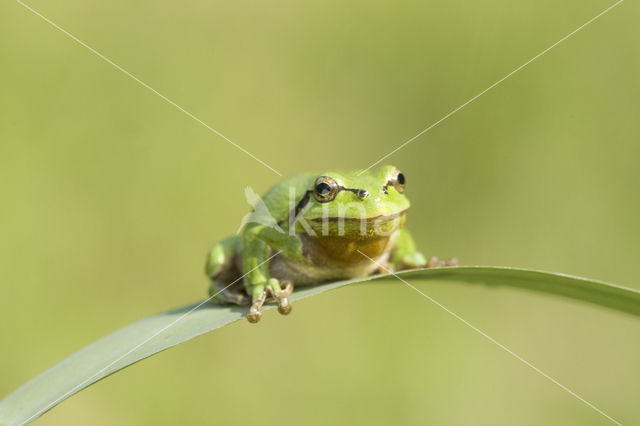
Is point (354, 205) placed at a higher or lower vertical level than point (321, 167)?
lower

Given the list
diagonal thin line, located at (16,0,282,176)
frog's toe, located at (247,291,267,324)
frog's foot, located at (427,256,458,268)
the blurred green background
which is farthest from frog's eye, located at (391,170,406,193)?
diagonal thin line, located at (16,0,282,176)

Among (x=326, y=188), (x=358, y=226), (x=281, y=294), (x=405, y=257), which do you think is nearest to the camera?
(x=281, y=294)

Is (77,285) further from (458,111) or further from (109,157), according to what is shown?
(458,111)

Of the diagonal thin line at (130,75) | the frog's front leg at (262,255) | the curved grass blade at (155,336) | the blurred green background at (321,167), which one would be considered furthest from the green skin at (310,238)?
the diagonal thin line at (130,75)

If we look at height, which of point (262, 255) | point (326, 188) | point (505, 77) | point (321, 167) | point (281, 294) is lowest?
point (281, 294)

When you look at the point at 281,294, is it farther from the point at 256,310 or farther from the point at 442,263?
the point at 442,263

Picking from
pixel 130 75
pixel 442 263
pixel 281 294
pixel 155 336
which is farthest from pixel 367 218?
pixel 130 75

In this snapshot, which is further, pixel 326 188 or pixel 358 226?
pixel 326 188

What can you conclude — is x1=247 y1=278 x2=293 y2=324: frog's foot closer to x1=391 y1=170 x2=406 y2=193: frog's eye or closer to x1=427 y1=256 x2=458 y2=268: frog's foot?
x1=391 y1=170 x2=406 y2=193: frog's eye
